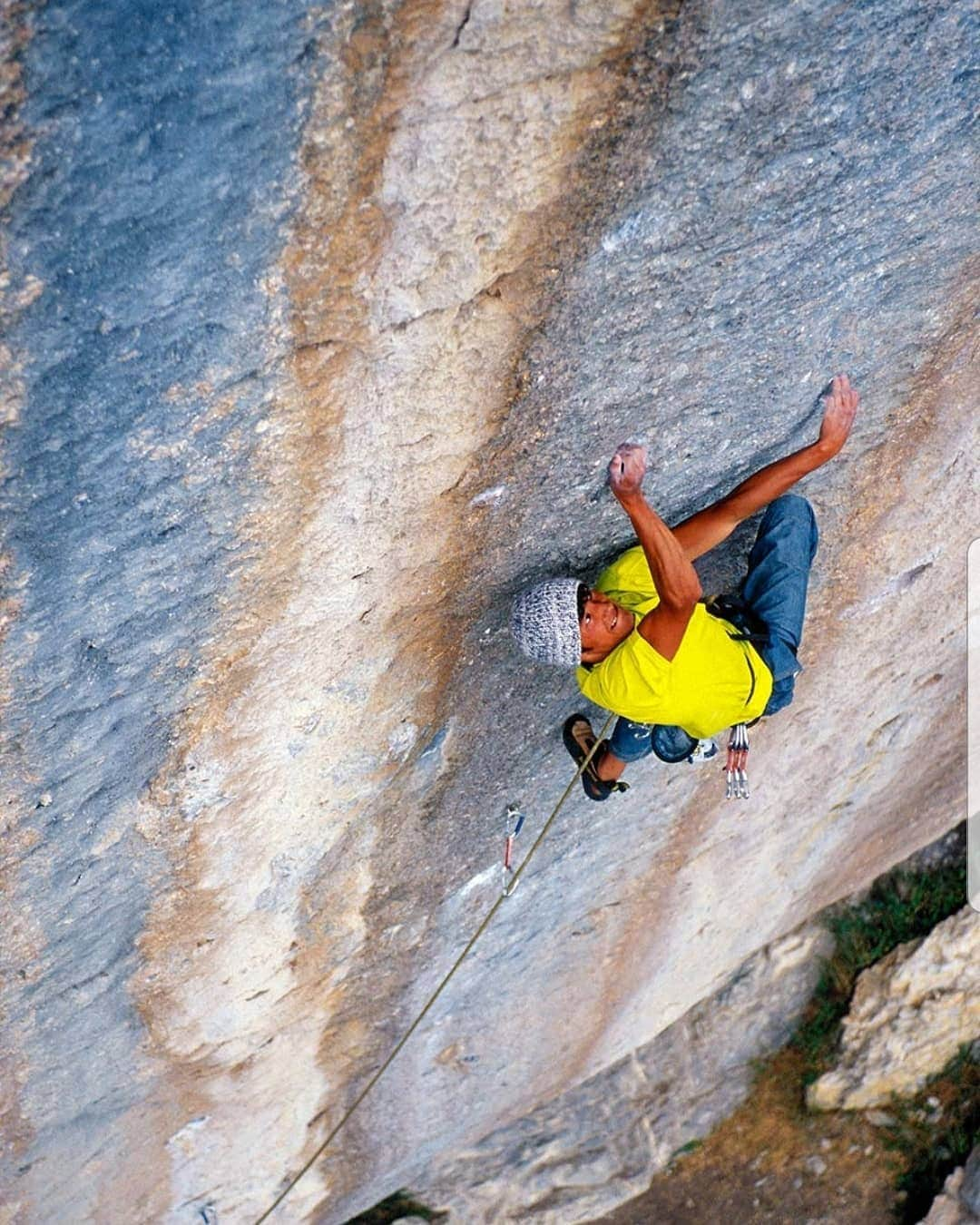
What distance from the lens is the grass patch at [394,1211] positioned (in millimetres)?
4980

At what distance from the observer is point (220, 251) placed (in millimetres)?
1619

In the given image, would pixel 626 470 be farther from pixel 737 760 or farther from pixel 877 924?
pixel 877 924

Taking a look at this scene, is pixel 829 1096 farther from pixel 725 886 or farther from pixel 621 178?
pixel 621 178

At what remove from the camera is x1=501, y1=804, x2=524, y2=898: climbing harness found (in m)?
3.09

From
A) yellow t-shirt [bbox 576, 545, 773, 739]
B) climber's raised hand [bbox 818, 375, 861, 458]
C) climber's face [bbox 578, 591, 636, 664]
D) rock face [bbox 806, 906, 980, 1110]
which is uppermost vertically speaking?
climber's raised hand [bbox 818, 375, 861, 458]

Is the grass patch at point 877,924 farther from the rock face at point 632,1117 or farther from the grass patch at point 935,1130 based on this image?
the grass patch at point 935,1130

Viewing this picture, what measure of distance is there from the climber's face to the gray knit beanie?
32mm

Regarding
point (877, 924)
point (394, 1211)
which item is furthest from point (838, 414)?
point (394, 1211)

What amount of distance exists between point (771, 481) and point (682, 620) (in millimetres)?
363

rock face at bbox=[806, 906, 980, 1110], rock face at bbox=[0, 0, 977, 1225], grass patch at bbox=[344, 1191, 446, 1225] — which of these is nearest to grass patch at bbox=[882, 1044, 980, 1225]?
rock face at bbox=[806, 906, 980, 1110]

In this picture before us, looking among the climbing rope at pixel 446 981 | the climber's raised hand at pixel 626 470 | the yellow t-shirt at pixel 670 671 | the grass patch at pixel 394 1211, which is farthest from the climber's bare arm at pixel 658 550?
the grass patch at pixel 394 1211

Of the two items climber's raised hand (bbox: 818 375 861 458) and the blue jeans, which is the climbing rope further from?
climber's raised hand (bbox: 818 375 861 458)

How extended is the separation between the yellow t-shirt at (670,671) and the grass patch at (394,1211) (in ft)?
11.0

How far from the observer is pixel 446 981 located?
11.0ft
